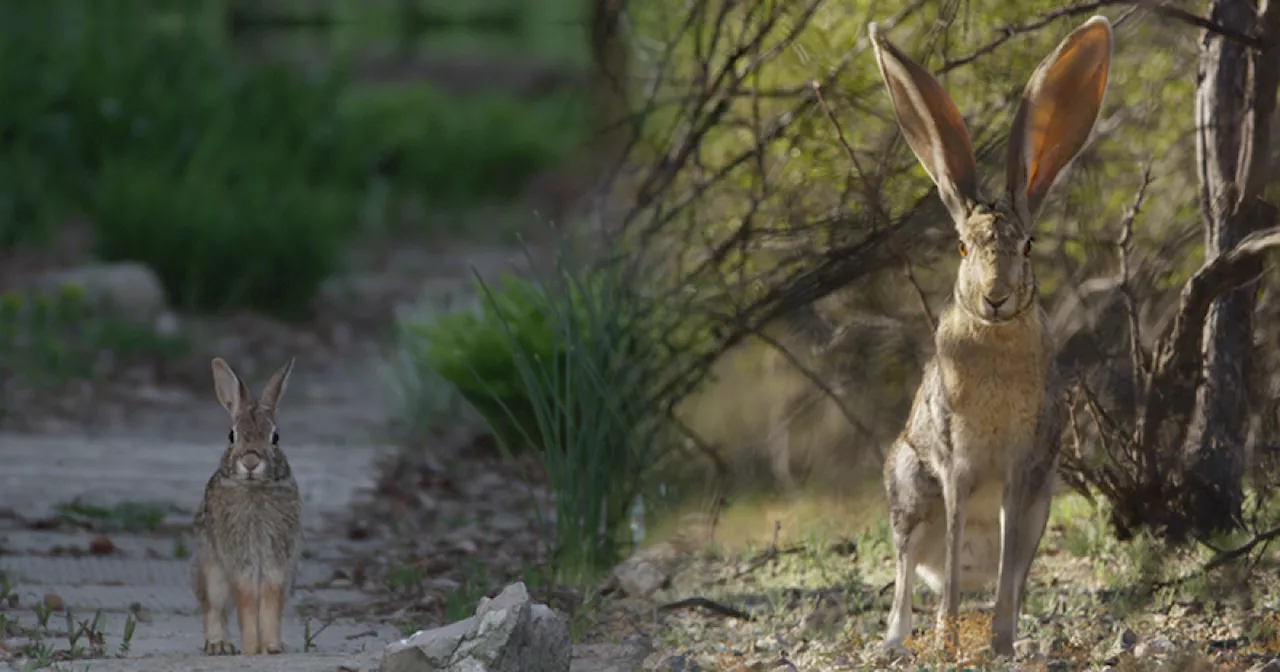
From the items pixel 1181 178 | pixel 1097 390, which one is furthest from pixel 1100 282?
pixel 1181 178

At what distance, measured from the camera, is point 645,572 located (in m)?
4.78

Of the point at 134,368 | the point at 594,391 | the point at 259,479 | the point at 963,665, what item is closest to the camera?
the point at 963,665

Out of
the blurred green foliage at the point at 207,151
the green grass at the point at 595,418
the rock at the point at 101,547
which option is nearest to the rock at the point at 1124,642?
the green grass at the point at 595,418

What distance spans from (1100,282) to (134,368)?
5150 mm

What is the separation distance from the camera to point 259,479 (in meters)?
4.09

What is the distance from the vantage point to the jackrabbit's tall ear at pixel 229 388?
409 cm

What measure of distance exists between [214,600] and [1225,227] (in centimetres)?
253

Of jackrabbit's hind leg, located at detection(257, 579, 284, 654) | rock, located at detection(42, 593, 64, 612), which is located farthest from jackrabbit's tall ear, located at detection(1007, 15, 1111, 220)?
rock, located at detection(42, 593, 64, 612)

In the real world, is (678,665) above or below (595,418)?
below

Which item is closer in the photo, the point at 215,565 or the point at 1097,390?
the point at 215,565

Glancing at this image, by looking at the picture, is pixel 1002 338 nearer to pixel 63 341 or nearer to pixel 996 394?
pixel 996 394

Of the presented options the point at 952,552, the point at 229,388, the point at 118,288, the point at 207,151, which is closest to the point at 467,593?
the point at 229,388

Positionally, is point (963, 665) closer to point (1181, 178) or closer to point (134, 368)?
point (1181, 178)

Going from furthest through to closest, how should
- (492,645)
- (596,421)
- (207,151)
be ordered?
1. (207,151)
2. (596,421)
3. (492,645)
